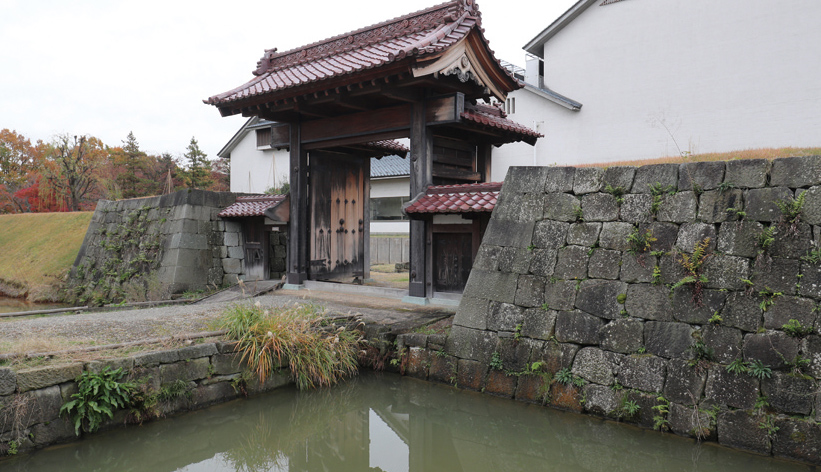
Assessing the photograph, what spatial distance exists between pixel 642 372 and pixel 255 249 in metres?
9.95

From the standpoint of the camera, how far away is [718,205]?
210 inches

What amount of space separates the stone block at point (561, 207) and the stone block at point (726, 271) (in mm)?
1594

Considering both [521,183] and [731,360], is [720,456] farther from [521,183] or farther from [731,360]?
[521,183]

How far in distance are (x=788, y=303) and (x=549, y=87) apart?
58.8 feet

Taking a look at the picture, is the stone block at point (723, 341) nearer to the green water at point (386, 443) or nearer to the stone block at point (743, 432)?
the stone block at point (743, 432)

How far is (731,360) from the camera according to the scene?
489 centimetres

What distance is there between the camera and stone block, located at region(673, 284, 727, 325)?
512cm

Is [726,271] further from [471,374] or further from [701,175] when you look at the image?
[471,374]

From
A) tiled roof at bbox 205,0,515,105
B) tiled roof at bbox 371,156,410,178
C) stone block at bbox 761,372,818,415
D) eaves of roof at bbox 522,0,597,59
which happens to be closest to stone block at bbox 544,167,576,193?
tiled roof at bbox 205,0,515,105

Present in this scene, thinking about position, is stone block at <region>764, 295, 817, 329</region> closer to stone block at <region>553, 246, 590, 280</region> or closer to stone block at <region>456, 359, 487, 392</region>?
stone block at <region>553, 246, 590, 280</region>

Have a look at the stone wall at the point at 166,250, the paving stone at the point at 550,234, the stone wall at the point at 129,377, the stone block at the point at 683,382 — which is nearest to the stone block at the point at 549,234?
the paving stone at the point at 550,234

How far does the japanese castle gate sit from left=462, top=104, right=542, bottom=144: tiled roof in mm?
29

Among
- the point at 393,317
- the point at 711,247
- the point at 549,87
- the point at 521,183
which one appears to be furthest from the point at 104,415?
the point at 549,87

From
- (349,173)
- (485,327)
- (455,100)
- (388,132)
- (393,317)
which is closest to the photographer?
(485,327)
